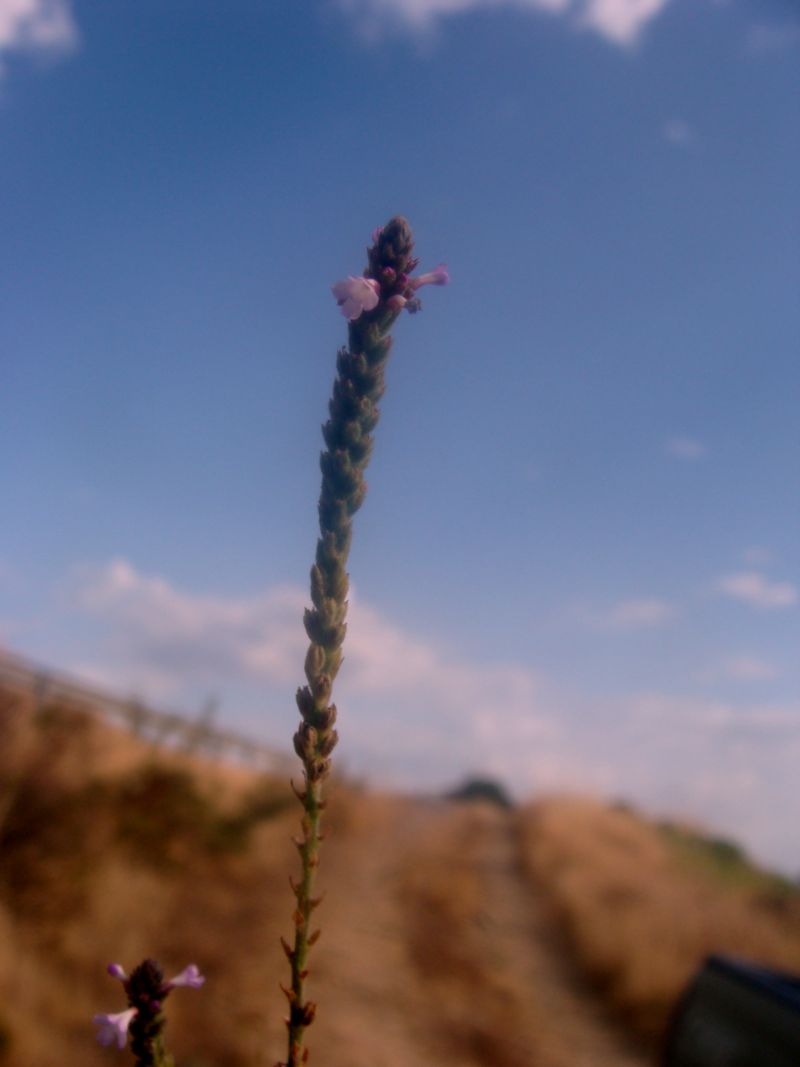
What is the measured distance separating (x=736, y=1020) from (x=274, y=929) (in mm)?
15926

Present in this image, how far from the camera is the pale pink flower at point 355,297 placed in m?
1.31

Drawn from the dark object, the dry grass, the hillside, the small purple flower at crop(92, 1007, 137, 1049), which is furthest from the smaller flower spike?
the dry grass

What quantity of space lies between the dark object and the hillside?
19.3 feet

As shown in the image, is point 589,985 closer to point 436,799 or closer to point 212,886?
point 212,886

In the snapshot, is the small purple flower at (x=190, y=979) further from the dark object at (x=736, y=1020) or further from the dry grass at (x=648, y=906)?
the dry grass at (x=648, y=906)

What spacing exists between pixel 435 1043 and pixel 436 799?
50.2m

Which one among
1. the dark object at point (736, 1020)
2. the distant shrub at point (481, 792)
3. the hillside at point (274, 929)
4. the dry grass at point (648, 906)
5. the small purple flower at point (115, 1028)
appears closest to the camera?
the small purple flower at point (115, 1028)

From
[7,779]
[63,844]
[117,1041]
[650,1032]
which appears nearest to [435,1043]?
[650,1032]

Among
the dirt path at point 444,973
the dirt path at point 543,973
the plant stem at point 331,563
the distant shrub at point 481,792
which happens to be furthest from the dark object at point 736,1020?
the distant shrub at point 481,792

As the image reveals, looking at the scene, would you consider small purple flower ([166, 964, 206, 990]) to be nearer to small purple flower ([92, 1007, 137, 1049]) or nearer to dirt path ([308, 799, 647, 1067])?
small purple flower ([92, 1007, 137, 1049])

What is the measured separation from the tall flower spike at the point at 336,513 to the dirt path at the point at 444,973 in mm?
16241

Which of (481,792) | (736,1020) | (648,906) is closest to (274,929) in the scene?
(648,906)

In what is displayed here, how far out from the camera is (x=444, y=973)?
21.1 metres

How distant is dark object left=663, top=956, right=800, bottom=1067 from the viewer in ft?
20.4
